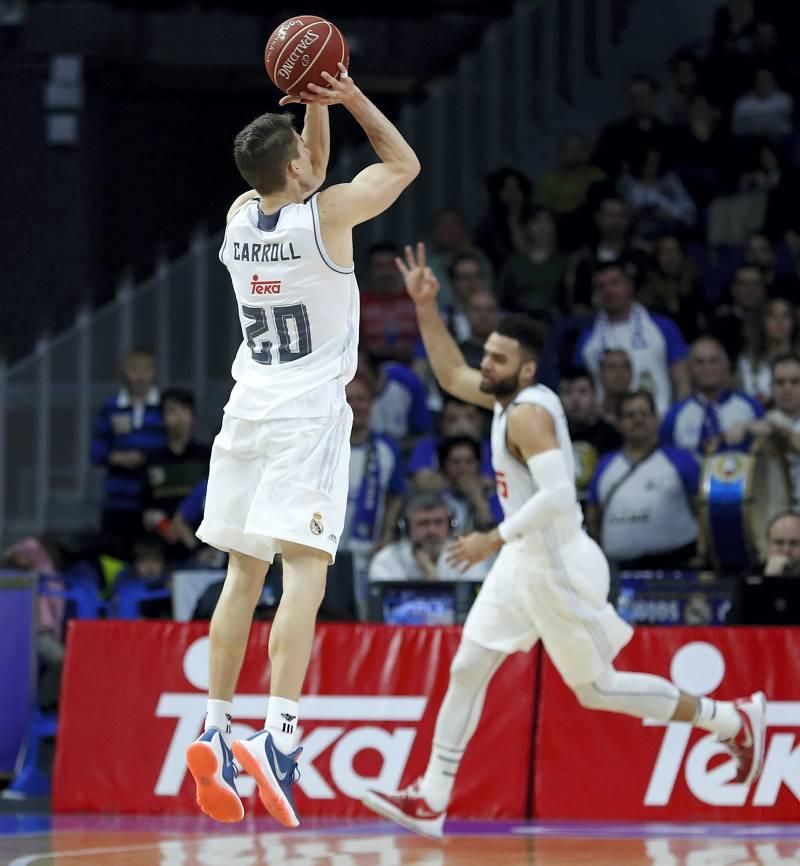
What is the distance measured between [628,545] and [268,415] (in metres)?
5.41

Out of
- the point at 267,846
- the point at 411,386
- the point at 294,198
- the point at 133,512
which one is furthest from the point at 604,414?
the point at 294,198

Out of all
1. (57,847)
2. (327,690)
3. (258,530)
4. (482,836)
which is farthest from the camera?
(327,690)

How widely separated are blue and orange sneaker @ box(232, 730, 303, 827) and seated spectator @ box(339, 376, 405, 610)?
5534 mm

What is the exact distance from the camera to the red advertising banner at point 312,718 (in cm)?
1033

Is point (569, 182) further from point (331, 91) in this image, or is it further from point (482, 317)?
point (331, 91)

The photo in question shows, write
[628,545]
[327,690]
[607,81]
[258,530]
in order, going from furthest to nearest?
[607,81] → [628,545] → [327,690] → [258,530]

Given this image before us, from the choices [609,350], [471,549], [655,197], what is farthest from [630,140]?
[471,549]

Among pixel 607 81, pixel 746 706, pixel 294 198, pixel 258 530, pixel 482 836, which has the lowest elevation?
pixel 482 836

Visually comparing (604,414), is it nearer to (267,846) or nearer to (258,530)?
(267,846)

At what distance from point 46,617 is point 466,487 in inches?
112

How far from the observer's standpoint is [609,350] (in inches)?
538

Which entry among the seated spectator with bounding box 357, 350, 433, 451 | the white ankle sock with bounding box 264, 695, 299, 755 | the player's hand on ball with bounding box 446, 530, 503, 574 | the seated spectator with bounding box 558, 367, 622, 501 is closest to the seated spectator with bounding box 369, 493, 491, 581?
the seated spectator with bounding box 558, 367, 622, 501

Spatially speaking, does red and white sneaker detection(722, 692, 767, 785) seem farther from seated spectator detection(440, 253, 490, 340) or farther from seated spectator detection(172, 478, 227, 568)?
seated spectator detection(440, 253, 490, 340)

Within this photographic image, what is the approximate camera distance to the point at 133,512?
1384 cm
